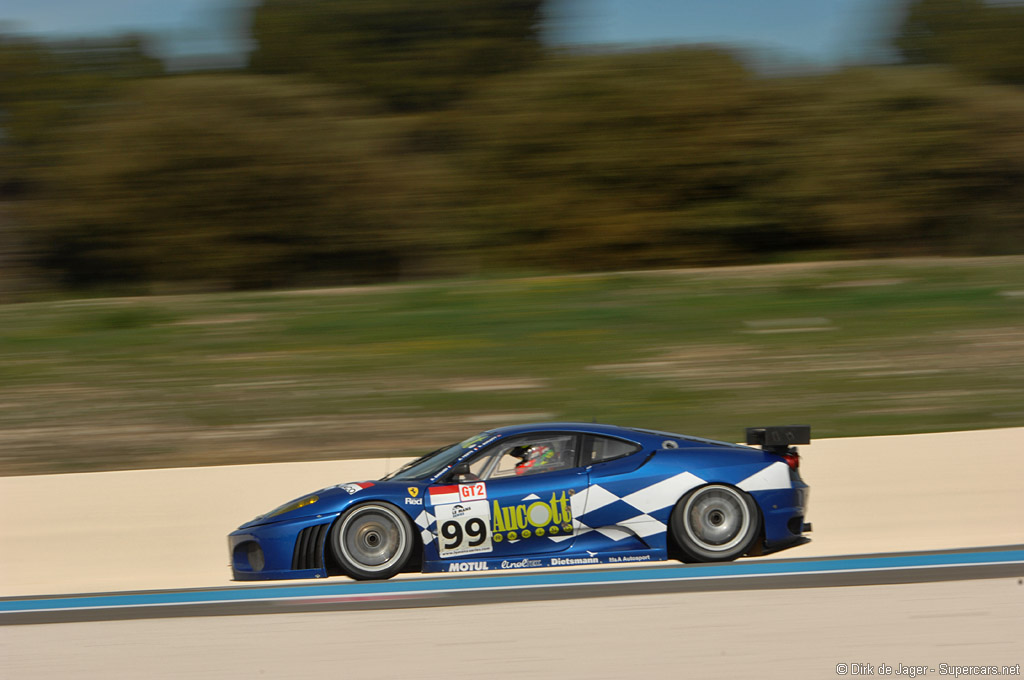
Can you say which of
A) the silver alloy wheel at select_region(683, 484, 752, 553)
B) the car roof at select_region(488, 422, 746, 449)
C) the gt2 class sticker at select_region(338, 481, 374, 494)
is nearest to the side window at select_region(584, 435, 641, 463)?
the car roof at select_region(488, 422, 746, 449)

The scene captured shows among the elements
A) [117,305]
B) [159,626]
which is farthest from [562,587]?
[117,305]

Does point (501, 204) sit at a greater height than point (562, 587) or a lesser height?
greater

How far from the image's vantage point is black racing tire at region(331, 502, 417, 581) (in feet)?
22.8

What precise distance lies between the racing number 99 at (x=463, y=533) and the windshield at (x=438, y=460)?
44 cm

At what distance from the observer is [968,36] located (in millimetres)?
26812

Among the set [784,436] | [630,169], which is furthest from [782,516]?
[630,169]

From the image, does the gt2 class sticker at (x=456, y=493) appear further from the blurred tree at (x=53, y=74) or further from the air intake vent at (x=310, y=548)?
the blurred tree at (x=53, y=74)

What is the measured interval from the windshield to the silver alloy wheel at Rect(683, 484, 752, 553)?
1467mm

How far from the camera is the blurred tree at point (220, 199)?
69.5 feet

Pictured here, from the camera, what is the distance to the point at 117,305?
18.2m

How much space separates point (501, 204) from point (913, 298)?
9238mm

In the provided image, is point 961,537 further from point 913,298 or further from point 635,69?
point 635,69

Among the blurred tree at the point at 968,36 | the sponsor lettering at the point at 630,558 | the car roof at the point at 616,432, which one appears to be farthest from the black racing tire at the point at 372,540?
the blurred tree at the point at 968,36

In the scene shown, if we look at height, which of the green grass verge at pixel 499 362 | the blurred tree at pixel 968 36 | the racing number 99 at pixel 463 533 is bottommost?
the racing number 99 at pixel 463 533
